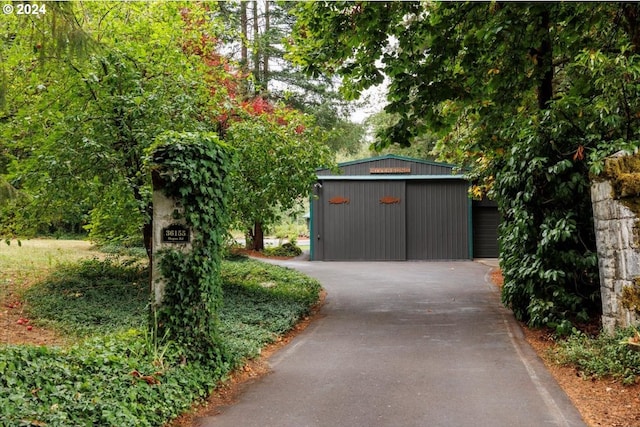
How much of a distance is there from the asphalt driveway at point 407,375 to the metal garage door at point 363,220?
9309mm

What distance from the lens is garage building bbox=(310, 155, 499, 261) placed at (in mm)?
20656

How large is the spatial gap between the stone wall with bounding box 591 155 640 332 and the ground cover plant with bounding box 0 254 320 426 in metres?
4.62

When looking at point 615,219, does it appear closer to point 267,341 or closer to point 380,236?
point 267,341

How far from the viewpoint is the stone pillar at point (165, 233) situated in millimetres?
5605

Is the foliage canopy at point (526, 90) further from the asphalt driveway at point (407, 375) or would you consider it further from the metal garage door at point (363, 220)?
the metal garage door at point (363, 220)

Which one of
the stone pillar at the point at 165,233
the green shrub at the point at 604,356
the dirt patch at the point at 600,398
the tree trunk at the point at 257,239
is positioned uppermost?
the stone pillar at the point at 165,233

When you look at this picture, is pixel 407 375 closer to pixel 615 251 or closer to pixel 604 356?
pixel 604 356

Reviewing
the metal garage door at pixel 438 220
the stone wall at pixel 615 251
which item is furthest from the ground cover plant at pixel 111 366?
the metal garage door at pixel 438 220

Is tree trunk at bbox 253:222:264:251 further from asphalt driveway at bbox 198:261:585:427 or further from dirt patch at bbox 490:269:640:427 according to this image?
dirt patch at bbox 490:269:640:427

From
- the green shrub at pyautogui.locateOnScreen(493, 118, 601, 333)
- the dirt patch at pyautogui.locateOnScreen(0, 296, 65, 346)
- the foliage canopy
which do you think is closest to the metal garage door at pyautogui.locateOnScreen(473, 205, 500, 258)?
the foliage canopy

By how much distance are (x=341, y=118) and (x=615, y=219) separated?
59.9 feet

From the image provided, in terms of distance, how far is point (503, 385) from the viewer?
5719 mm

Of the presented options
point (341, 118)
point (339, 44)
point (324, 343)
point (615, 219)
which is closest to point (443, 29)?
point (339, 44)

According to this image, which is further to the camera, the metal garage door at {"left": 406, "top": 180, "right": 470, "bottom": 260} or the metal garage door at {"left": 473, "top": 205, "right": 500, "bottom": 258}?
the metal garage door at {"left": 473, "top": 205, "right": 500, "bottom": 258}
